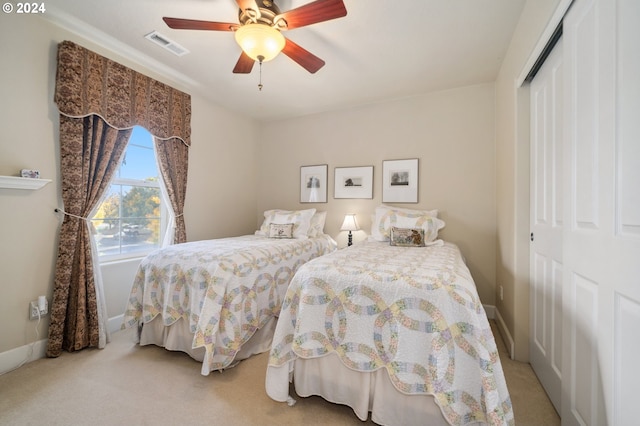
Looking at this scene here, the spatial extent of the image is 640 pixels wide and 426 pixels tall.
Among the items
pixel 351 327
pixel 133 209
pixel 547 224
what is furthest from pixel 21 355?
pixel 547 224

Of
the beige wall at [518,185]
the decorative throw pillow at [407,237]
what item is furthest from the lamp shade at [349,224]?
the beige wall at [518,185]

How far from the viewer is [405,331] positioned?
1.33 m

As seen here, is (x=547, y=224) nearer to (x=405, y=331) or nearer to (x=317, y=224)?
(x=405, y=331)

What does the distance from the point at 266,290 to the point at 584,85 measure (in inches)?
91.7

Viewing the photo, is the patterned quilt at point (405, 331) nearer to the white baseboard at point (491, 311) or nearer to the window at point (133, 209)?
the white baseboard at point (491, 311)

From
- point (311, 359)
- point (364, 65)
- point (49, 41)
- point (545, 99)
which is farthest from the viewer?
point (364, 65)

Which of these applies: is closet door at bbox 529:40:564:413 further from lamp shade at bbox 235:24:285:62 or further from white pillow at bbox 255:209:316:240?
white pillow at bbox 255:209:316:240

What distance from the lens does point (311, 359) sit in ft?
5.12

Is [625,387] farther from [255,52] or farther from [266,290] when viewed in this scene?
[255,52]

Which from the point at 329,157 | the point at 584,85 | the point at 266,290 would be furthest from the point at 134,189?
the point at 584,85

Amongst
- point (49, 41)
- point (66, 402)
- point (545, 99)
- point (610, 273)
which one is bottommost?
point (66, 402)

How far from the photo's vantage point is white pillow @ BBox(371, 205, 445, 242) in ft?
9.48

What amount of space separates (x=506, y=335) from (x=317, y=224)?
229 cm

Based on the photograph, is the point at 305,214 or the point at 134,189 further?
the point at 305,214
